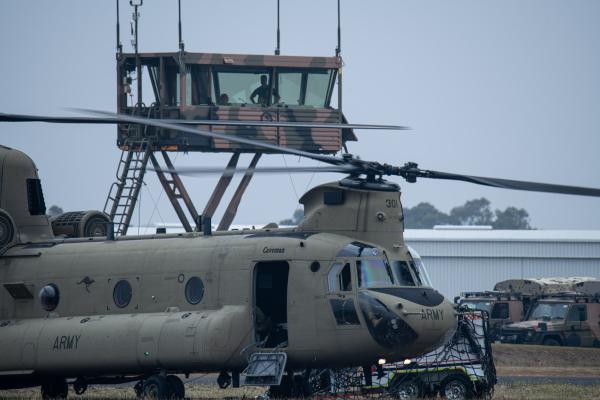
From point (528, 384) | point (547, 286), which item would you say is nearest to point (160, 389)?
point (528, 384)

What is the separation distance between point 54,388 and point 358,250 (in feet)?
24.4

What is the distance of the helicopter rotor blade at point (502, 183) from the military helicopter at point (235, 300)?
0.13ft

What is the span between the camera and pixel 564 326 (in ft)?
146

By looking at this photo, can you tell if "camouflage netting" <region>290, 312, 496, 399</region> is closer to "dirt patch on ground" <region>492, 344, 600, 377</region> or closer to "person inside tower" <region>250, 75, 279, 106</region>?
"dirt patch on ground" <region>492, 344, 600, 377</region>

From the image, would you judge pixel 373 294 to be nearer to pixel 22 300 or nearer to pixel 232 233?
pixel 232 233

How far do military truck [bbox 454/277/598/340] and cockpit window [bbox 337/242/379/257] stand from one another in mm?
26576

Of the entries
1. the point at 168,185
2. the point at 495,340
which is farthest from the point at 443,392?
the point at 495,340

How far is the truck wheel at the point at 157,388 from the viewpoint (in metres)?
21.1

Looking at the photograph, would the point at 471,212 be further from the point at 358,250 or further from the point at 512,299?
the point at 358,250

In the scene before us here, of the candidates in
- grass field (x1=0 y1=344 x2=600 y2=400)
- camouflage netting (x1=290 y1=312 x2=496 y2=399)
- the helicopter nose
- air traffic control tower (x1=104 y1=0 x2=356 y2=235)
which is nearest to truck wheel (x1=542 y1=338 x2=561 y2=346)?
grass field (x1=0 y1=344 x2=600 y2=400)

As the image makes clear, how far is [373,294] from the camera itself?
20266 mm

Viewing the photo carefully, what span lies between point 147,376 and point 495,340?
27.5m

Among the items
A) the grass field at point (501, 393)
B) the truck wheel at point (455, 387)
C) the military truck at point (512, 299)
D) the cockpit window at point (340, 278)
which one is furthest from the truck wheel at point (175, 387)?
the military truck at point (512, 299)

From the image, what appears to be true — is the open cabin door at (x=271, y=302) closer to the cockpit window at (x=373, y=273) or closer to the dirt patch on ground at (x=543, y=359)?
the cockpit window at (x=373, y=273)
